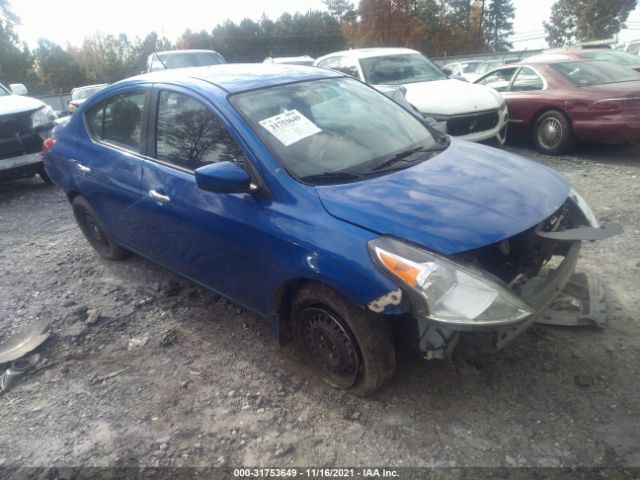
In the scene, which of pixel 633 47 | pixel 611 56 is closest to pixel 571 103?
pixel 611 56

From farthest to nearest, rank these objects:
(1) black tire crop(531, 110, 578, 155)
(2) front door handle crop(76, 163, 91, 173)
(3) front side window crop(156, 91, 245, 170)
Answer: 1. (1) black tire crop(531, 110, 578, 155)
2. (2) front door handle crop(76, 163, 91, 173)
3. (3) front side window crop(156, 91, 245, 170)

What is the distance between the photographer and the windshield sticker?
2.68 metres

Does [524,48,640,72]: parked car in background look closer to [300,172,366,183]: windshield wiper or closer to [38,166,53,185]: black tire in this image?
[300,172,366,183]: windshield wiper

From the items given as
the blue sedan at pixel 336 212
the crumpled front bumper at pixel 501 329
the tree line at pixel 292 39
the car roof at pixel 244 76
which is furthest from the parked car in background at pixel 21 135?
the tree line at pixel 292 39

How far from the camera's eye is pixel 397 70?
24.7ft

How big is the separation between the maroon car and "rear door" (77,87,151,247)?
567 centimetres

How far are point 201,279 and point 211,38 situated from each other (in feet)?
168

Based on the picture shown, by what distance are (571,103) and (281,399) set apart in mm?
6009

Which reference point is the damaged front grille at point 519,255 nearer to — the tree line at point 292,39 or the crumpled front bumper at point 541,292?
the crumpled front bumper at point 541,292

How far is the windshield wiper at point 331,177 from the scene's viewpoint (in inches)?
98.7

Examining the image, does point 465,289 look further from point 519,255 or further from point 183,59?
point 183,59

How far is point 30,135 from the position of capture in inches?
273

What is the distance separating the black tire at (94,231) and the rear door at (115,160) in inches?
7.6

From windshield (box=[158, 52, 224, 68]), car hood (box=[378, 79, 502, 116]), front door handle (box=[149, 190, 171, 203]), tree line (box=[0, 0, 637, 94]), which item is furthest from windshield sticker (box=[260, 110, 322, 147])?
tree line (box=[0, 0, 637, 94])
